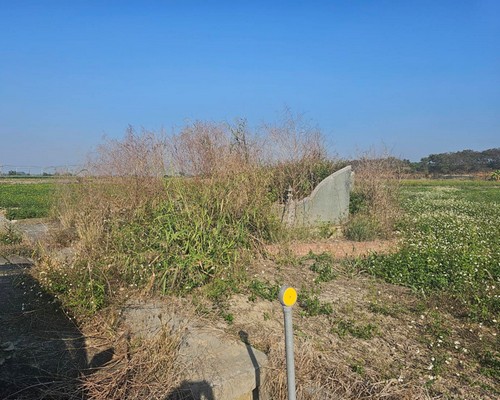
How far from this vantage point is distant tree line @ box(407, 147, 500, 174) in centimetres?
7512

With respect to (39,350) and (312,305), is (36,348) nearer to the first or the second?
(39,350)

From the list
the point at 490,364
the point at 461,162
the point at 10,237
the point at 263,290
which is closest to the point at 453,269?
the point at 490,364

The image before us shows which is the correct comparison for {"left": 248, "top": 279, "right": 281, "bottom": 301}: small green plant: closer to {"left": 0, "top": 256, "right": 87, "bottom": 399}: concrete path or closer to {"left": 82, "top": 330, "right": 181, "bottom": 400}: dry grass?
{"left": 82, "top": 330, "right": 181, "bottom": 400}: dry grass

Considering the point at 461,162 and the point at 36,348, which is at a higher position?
the point at 461,162

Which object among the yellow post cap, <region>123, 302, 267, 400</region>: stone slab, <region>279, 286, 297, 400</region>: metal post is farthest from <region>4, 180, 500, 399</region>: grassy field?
the yellow post cap

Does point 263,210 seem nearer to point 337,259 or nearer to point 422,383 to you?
point 337,259

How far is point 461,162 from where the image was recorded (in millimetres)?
76750

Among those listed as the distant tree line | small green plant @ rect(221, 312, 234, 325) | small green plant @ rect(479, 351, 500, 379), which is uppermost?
the distant tree line

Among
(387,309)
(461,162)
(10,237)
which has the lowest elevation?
(387,309)

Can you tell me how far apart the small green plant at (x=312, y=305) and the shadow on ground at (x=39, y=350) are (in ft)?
6.13

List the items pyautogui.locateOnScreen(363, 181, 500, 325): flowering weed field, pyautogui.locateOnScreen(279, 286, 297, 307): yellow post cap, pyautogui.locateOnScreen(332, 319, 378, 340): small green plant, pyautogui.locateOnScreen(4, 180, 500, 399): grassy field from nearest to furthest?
1. pyautogui.locateOnScreen(279, 286, 297, 307): yellow post cap
2. pyautogui.locateOnScreen(4, 180, 500, 399): grassy field
3. pyautogui.locateOnScreen(332, 319, 378, 340): small green plant
4. pyautogui.locateOnScreen(363, 181, 500, 325): flowering weed field

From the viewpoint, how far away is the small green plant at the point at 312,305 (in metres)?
4.04

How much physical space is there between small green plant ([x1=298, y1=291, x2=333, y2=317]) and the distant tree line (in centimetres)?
7440

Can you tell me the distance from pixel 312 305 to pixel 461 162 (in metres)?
82.6
